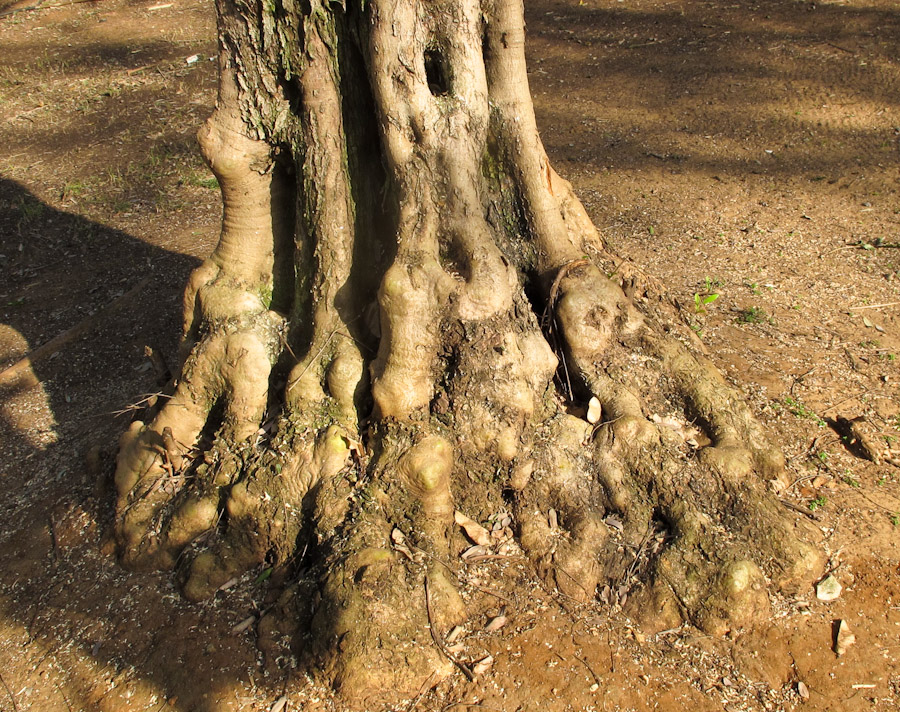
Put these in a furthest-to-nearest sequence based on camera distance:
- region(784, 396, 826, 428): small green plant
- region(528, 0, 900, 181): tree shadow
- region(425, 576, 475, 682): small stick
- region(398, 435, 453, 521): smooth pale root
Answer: region(528, 0, 900, 181): tree shadow < region(784, 396, 826, 428): small green plant < region(398, 435, 453, 521): smooth pale root < region(425, 576, 475, 682): small stick

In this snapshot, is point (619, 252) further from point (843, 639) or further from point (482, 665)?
point (482, 665)

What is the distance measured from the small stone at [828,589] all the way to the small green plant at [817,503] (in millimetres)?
338

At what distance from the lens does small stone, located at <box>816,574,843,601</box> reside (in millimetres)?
2803

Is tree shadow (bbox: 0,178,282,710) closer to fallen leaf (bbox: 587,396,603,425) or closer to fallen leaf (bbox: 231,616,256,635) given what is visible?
fallen leaf (bbox: 231,616,256,635)

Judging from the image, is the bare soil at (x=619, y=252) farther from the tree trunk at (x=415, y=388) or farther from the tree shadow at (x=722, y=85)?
the tree trunk at (x=415, y=388)

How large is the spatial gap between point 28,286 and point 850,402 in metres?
5.72

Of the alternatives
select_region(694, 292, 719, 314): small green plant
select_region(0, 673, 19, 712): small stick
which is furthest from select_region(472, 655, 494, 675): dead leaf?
select_region(694, 292, 719, 314): small green plant

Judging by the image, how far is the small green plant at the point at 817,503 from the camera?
3.12 m

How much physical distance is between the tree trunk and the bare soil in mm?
199

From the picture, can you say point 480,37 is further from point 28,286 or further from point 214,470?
point 28,286

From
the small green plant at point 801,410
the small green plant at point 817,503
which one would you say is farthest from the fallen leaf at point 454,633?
the small green plant at point 801,410

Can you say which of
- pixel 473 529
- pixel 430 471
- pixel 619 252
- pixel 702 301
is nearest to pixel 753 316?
pixel 702 301

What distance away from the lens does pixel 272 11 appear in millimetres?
2885


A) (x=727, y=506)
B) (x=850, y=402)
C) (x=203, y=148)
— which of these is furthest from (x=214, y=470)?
(x=850, y=402)
